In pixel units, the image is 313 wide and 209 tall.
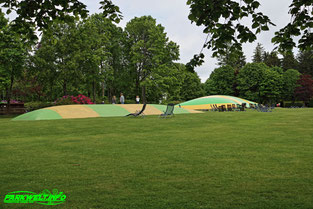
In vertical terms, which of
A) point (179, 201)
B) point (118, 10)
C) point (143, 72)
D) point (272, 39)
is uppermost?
point (143, 72)

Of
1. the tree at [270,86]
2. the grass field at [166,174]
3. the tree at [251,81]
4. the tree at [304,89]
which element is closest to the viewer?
the grass field at [166,174]

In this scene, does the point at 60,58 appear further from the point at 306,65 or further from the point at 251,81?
the point at 306,65

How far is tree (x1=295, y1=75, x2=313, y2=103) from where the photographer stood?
185 feet

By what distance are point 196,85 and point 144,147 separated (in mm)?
52336

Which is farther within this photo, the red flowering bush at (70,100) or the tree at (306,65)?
the tree at (306,65)

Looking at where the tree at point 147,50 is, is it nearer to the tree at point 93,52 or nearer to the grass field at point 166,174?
the tree at point 93,52

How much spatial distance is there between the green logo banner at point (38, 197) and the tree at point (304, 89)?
60.8 meters

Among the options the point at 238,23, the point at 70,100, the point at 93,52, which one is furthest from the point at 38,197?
the point at 93,52

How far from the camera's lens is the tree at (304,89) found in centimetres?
5638

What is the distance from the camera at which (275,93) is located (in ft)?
185

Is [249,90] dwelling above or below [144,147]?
above

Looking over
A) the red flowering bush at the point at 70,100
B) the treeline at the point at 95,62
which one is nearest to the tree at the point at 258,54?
the treeline at the point at 95,62

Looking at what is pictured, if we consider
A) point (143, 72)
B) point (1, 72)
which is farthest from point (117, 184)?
point (143, 72)

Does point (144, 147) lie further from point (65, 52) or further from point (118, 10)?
point (65, 52)
